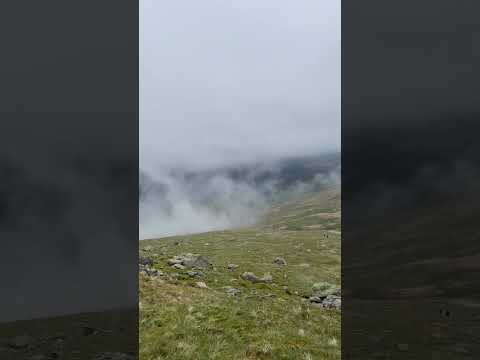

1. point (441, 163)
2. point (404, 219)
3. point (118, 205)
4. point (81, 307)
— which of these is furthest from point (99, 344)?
point (441, 163)

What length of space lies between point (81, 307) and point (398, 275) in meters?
7.14

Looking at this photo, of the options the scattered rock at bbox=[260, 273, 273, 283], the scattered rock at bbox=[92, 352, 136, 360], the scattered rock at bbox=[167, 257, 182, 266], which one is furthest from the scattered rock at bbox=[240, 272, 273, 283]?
the scattered rock at bbox=[92, 352, 136, 360]

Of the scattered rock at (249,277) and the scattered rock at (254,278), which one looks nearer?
the scattered rock at (249,277)

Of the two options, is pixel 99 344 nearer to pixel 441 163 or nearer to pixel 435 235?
pixel 435 235

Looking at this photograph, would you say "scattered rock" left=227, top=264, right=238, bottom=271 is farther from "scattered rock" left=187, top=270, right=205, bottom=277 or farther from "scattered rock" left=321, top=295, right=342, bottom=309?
"scattered rock" left=321, top=295, right=342, bottom=309

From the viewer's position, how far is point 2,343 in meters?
7.24

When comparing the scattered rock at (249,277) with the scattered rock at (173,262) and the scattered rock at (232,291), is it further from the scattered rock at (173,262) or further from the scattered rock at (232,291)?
the scattered rock at (173,262)

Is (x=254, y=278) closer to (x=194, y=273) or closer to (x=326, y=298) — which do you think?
(x=194, y=273)

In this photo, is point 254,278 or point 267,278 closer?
point 254,278

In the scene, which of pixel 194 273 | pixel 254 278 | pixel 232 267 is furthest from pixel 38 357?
pixel 232 267

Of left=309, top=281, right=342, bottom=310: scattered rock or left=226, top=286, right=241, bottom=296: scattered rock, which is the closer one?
left=309, top=281, right=342, bottom=310: scattered rock

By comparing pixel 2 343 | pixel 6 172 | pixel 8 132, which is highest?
pixel 8 132

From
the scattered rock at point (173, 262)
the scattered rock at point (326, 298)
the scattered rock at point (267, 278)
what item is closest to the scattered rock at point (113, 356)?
the scattered rock at point (326, 298)

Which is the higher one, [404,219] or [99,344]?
[404,219]
